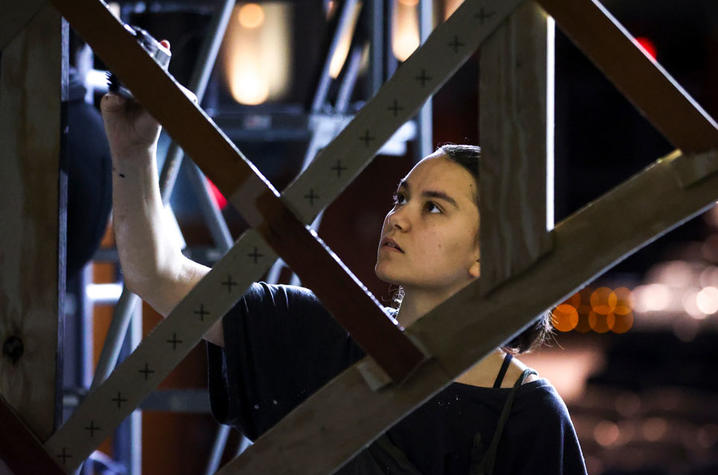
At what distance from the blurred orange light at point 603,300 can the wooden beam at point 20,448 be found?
1001 centimetres

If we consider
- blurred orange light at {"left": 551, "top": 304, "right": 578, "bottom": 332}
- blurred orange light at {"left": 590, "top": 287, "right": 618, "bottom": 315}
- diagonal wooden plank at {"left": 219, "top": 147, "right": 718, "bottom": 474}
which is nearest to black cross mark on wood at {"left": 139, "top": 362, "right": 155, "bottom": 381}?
diagonal wooden plank at {"left": 219, "top": 147, "right": 718, "bottom": 474}

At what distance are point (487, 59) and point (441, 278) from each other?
57 cm

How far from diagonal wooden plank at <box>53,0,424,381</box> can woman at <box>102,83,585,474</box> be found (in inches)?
14.2

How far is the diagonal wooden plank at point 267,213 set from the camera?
3.88 feet

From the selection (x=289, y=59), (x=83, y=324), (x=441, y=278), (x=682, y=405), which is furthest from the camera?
(x=682, y=405)

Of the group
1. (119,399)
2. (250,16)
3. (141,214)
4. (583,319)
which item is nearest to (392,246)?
(141,214)

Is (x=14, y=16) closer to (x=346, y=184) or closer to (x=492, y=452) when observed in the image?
(x=346, y=184)

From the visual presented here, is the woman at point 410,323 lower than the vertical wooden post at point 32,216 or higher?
lower

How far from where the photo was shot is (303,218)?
3.91 ft

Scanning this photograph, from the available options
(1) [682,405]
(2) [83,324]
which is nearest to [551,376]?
(1) [682,405]

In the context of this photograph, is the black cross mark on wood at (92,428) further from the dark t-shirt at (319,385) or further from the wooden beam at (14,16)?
the wooden beam at (14,16)

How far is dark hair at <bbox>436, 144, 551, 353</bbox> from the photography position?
1.75 m

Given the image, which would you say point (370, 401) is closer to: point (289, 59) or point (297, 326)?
point (297, 326)

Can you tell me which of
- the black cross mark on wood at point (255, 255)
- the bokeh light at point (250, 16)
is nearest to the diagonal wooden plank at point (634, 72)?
the black cross mark on wood at point (255, 255)
